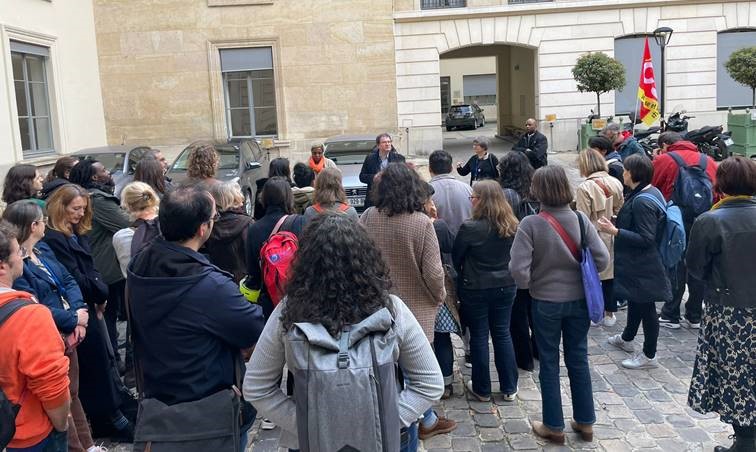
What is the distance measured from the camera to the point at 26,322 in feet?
8.96

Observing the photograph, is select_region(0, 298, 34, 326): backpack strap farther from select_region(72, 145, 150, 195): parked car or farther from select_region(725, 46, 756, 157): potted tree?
select_region(725, 46, 756, 157): potted tree

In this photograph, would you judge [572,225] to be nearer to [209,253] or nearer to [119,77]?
[209,253]

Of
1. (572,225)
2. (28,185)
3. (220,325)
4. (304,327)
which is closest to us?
(304,327)

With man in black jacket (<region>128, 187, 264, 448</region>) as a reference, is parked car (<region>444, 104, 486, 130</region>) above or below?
above

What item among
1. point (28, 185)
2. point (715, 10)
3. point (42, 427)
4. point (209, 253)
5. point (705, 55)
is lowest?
point (42, 427)

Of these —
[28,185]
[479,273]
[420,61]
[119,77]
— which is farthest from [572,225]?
[119,77]

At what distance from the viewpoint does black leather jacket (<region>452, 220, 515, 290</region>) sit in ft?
15.6

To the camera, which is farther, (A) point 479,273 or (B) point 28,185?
(B) point 28,185

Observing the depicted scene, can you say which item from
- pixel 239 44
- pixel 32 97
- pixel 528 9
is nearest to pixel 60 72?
pixel 32 97

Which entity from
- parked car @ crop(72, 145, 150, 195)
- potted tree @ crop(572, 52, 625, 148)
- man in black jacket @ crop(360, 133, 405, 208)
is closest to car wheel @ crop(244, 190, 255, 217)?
parked car @ crop(72, 145, 150, 195)

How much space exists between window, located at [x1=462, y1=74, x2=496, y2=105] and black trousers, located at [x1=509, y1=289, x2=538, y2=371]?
4388 cm

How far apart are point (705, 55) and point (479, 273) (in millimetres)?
20437

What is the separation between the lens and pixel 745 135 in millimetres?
16859

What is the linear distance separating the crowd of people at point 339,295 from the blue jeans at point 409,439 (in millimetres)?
21
